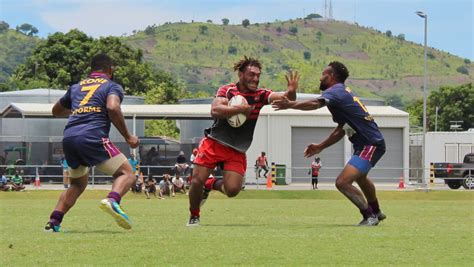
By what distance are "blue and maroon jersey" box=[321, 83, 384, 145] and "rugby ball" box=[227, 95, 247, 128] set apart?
1300 millimetres

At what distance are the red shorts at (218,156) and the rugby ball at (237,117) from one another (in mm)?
433

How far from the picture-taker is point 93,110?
488 inches

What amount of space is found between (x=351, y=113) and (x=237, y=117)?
72.1 inches

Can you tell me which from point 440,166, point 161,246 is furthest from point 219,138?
point 440,166

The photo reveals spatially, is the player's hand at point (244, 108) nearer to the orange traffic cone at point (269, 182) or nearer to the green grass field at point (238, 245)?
the green grass field at point (238, 245)

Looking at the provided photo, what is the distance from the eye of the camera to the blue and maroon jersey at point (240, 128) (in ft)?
45.1

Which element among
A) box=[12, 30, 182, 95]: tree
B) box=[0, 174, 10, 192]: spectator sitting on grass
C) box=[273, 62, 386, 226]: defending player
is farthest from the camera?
box=[12, 30, 182, 95]: tree

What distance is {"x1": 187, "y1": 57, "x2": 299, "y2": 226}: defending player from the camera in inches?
540

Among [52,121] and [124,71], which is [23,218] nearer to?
[52,121]

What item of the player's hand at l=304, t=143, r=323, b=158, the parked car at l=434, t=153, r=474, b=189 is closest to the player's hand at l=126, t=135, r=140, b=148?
the player's hand at l=304, t=143, r=323, b=158

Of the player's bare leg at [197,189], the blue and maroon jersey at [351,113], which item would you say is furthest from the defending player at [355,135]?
the player's bare leg at [197,189]

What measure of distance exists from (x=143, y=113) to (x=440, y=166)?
593 inches

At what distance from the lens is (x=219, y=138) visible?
45.4 ft

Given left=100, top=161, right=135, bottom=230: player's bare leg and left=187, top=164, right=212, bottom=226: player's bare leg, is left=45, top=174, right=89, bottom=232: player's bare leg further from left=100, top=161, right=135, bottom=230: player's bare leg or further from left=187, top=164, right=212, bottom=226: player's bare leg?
left=187, top=164, right=212, bottom=226: player's bare leg
